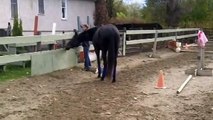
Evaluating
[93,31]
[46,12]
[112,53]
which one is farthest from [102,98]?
[46,12]

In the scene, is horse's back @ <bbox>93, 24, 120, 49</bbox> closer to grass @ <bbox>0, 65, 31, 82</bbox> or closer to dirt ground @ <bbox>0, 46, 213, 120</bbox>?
dirt ground @ <bbox>0, 46, 213, 120</bbox>

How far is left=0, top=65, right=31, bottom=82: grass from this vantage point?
10.9 meters

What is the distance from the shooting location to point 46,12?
2812cm

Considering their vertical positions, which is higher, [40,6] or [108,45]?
[40,6]

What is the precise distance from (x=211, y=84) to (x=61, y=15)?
68.1 feet

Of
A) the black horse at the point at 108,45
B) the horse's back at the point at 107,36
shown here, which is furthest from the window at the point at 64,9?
the horse's back at the point at 107,36

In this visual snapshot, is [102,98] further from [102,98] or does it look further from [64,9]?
[64,9]

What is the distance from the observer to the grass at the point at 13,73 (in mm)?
10887

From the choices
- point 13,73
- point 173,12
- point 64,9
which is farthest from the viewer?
point 173,12

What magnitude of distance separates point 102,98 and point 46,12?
67.8 feet

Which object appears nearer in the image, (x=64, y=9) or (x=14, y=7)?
(x=14, y=7)

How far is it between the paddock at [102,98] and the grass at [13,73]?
68 cm

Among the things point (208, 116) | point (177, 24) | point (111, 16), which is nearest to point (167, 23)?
point (177, 24)

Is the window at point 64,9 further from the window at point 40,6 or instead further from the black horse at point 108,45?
the black horse at point 108,45
